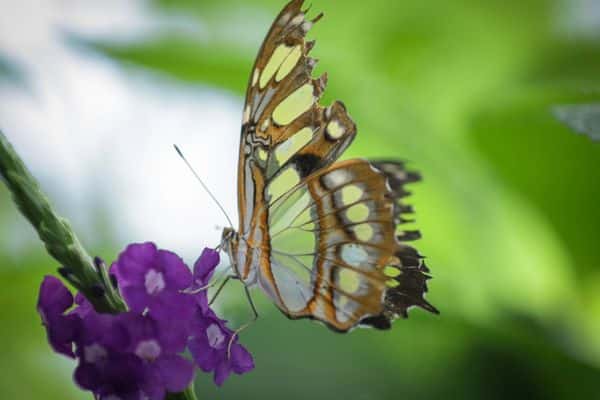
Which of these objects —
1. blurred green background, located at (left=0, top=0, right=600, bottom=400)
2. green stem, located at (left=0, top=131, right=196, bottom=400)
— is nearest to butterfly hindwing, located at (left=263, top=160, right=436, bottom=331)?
green stem, located at (left=0, top=131, right=196, bottom=400)

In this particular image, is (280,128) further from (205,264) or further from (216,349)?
(216,349)

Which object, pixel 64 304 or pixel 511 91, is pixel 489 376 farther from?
pixel 64 304

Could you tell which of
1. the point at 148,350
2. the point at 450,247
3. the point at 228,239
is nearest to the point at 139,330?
the point at 148,350

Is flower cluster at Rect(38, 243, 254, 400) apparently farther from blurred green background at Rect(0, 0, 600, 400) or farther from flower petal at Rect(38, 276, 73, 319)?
blurred green background at Rect(0, 0, 600, 400)

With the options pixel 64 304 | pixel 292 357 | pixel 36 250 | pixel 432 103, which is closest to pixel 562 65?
pixel 432 103

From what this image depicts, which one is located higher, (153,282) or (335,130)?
(335,130)
